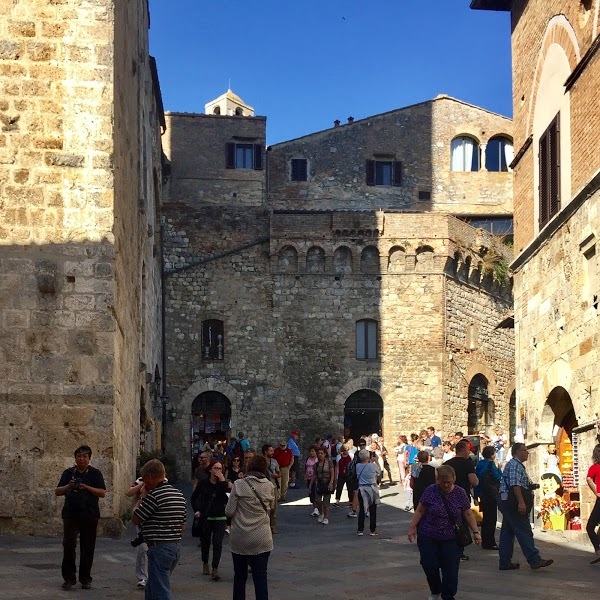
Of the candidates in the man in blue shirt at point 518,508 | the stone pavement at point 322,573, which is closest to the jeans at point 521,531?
the man in blue shirt at point 518,508

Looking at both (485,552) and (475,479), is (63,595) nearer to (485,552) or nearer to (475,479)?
Result: (475,479)

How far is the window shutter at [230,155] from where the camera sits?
40719mm

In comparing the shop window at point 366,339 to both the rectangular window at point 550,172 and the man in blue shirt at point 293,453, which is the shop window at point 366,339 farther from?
the rectangular window at point 550,172

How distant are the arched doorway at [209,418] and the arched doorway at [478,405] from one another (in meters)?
7.72

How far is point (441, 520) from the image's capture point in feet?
32.8

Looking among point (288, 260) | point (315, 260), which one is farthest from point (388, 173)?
point (288, 260)

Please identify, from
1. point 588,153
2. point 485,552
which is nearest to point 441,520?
point 485,552

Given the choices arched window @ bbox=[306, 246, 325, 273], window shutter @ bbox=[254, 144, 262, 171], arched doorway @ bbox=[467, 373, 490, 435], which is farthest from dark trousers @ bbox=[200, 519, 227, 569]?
window shutter @ bbox=[254, 144, 262, 171]

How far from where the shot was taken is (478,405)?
37.3 m

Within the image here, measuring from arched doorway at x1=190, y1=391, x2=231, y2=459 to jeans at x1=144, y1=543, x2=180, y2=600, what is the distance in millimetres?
26351

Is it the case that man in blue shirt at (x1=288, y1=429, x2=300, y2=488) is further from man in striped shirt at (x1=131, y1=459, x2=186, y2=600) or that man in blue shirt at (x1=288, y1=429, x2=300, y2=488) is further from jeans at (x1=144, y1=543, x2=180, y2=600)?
jeans at (x1=144, y1=543, x2=180, y2=600)

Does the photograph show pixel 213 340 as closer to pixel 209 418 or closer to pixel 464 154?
pixel 209 418

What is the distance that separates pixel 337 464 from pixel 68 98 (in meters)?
11.9

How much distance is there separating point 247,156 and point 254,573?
106 feet
